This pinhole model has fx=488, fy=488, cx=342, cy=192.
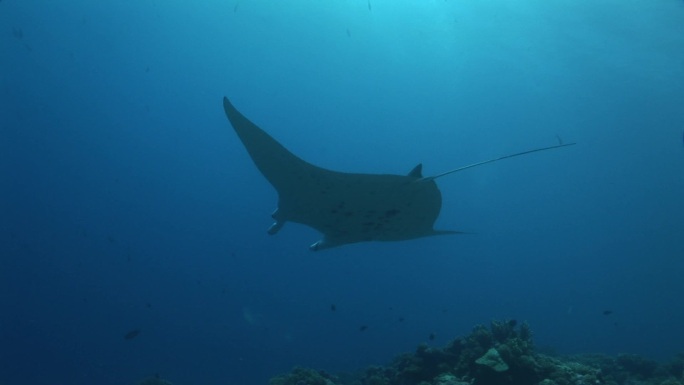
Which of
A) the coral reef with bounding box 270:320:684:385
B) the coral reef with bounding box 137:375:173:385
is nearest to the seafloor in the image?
the coral reef with bounding box 270:320:684:385

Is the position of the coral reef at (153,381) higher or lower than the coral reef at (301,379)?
higher

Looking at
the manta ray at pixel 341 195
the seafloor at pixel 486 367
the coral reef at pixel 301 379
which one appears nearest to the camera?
the seafloor at pixel 486 367

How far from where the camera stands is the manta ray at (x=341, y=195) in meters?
7.77

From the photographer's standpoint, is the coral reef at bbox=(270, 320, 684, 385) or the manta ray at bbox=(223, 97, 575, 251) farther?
the manta ray at bbox=(223, 97, 575, 251)

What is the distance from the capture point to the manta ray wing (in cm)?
779

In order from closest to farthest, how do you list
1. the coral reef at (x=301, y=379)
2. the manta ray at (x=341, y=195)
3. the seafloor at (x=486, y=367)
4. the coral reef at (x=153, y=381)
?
the seafloor at (x=486, y=367)
the manta ray at (x=341, y=195)
the coral reef at (x=301, y=379)
the coral reef at (x=153, y=381)

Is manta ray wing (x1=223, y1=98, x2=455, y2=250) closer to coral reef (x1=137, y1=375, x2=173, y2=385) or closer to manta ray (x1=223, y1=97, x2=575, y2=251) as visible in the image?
manta ray (x1=223, y1=97, x2=575, y2=251)

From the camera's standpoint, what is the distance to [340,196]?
827cm

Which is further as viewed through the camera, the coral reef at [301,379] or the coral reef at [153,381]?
the coral reef at [153,381]

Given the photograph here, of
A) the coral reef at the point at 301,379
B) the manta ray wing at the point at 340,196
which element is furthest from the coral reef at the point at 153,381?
the manta ray wing at the point at 340,196

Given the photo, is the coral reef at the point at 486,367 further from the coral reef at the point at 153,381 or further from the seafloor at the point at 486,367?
the coral reef at the point at 153,381

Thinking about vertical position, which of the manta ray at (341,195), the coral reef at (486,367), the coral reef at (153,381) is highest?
the manta ray at (341,195)

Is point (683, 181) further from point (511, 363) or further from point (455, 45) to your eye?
point (511, 363)

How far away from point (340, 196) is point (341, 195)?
39mm
